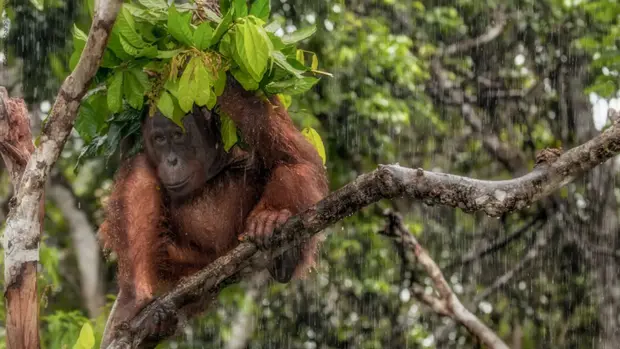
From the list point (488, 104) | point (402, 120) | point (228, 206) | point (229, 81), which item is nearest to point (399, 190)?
point (229, 81)

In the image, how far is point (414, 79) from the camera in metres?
8.13

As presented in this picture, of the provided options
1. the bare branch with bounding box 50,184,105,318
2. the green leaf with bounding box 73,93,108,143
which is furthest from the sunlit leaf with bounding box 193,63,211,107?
the bare branch with bounding box 50,184,105,318

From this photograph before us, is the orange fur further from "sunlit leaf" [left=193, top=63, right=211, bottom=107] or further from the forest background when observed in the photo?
the forest background

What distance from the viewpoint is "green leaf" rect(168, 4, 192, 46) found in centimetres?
290

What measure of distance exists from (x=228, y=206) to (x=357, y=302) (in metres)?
5.27

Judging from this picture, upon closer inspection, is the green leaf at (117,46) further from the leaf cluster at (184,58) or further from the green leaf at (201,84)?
the green leaf at (201,84)

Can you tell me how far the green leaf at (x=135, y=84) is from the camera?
3.04 m

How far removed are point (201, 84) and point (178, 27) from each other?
19cm

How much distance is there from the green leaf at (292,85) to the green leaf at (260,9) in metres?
0.22

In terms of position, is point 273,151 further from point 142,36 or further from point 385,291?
point 385,291

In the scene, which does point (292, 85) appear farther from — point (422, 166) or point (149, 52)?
point (422, 166)

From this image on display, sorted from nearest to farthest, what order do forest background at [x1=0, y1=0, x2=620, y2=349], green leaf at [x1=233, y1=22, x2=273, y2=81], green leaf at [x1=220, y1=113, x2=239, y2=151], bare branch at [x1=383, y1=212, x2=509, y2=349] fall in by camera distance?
green leaf at [x1=233, y1=22, x2=273, y2=81], green leaf at [x1=220, y1=113, x2=239, y2=151], bare branch at [x1=383, y1=212, x2=509, y2=349], forest background at [x1=0, y1=0, x2=620, y2=349]

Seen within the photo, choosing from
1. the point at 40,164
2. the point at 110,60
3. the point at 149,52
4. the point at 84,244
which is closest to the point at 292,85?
the point at 149,52

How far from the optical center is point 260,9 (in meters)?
3.11
